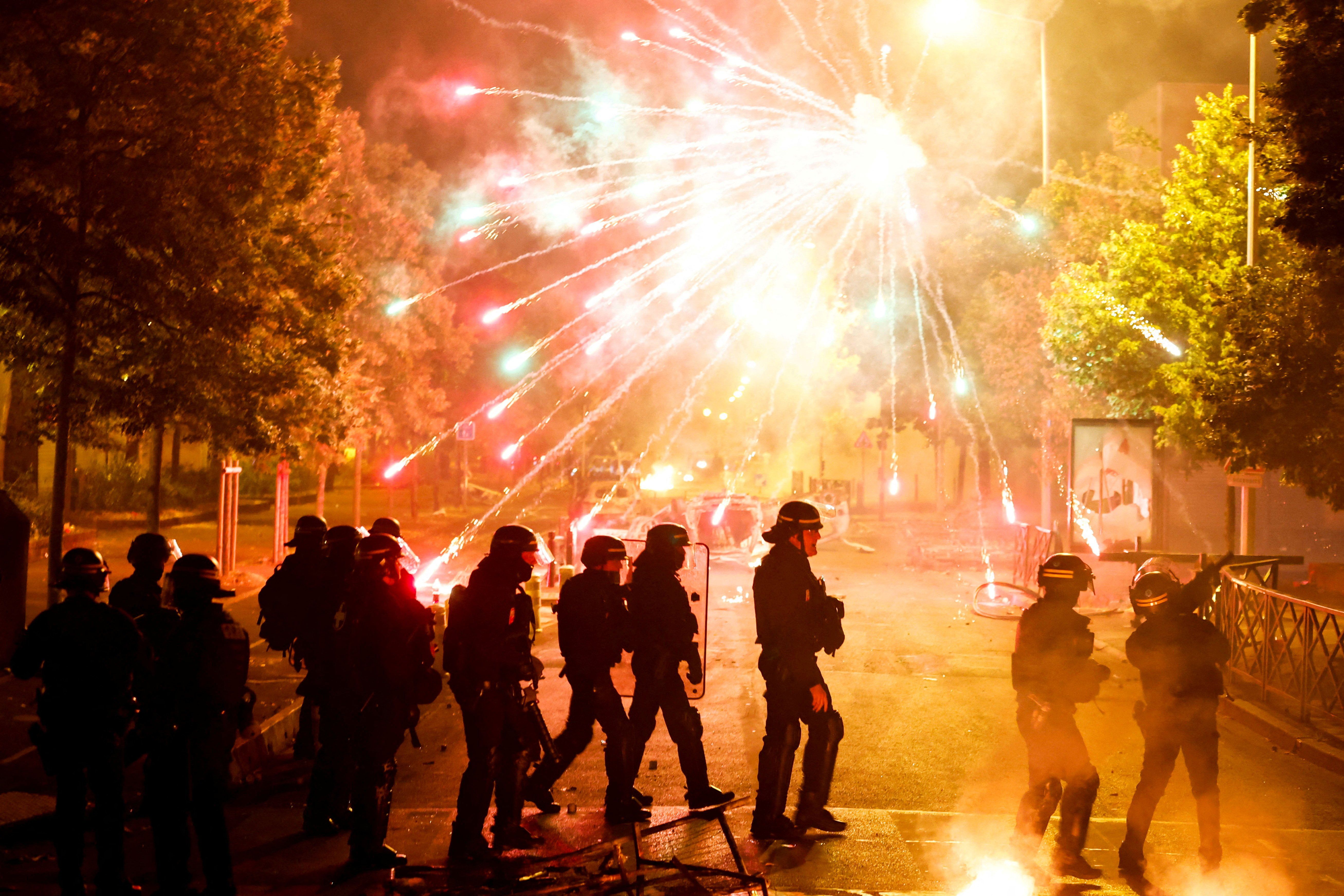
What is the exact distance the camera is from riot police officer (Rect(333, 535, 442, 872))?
5.75 metres

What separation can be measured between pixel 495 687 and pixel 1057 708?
9.95 feet

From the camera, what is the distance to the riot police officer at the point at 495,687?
6.00 metres

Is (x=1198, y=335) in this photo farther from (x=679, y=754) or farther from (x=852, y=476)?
(x=852, y=476)

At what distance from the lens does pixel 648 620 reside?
678 cm

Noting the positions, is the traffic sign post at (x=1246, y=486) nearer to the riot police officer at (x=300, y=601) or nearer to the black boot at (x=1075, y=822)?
the black boot at (x=1075, y=822)

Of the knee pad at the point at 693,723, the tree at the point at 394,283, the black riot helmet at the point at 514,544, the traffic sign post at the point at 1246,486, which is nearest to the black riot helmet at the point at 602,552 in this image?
the black riot helmet at the point at 514,544

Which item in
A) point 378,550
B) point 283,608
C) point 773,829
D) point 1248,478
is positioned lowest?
point 773,829

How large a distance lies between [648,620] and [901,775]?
2622 mm

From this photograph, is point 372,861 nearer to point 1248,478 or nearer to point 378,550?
point 378,550

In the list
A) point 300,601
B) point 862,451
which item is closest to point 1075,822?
point 300,601

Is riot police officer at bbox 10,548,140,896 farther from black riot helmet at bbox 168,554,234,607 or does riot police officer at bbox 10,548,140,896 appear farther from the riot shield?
Result: the riot shield

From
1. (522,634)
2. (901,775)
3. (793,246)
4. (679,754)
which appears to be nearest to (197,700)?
(522,634)

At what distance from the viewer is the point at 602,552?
6797 mm

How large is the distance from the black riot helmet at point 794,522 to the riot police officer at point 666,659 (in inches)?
21.7
